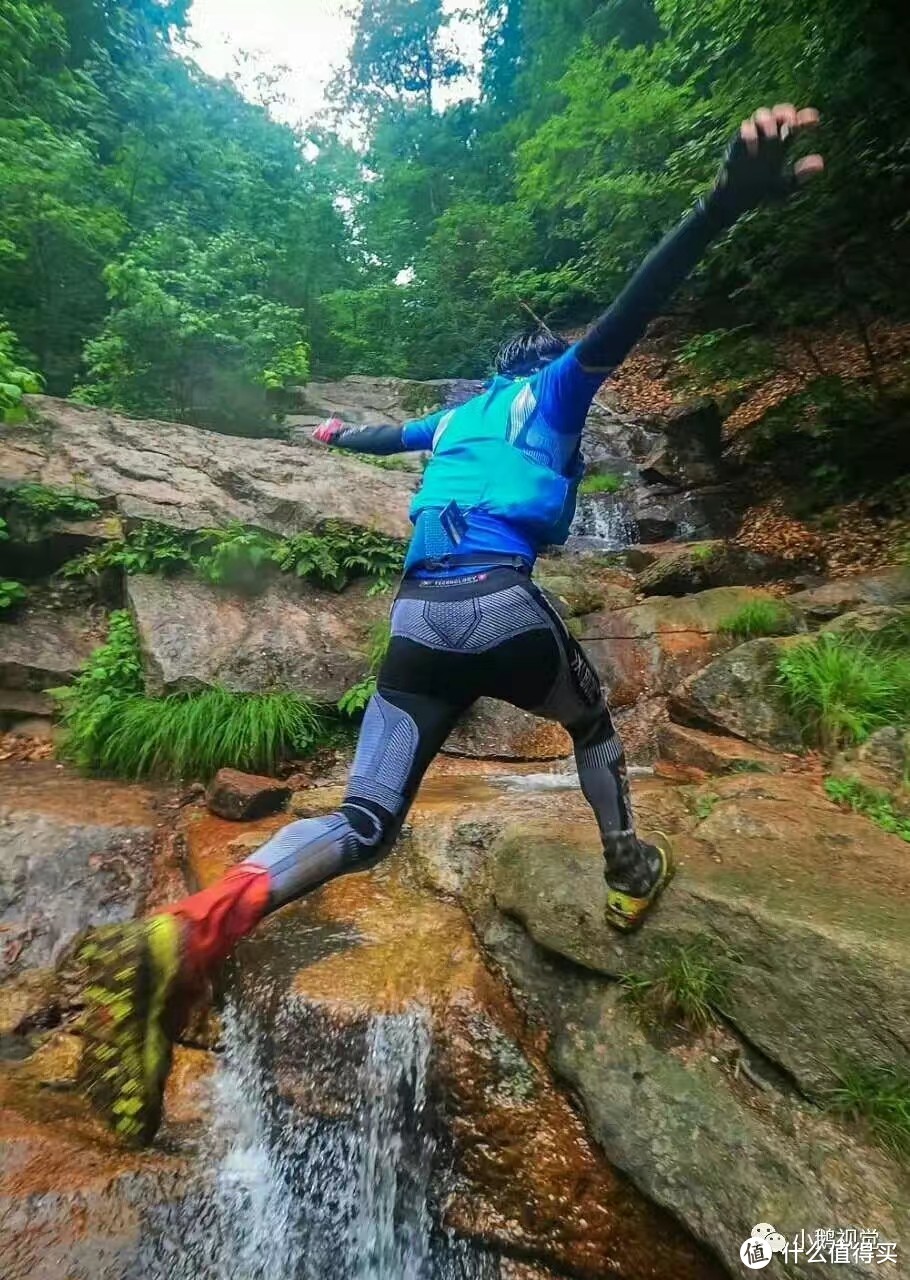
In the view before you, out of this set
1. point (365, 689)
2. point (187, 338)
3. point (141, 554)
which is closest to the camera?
point (365, 689)

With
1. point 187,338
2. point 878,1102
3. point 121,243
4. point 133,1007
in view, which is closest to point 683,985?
point 878,1102

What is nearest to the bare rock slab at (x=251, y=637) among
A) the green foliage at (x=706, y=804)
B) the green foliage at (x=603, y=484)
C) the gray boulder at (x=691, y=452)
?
the green foliage at (x=706, y=804)

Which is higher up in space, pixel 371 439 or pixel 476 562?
pixel 371 439

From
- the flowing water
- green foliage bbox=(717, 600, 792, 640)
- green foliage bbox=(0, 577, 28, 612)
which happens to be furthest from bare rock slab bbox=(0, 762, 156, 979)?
green foliage bbox=(717, 600, 792, 640)

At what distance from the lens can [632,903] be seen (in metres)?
→ 2.49

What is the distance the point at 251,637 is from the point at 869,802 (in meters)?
4.25

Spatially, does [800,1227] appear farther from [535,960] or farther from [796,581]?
[796,581]

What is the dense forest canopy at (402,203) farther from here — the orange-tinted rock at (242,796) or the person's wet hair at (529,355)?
the person's wet hair at (529,355)

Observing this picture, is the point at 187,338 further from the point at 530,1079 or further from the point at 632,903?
the point at 530,1079

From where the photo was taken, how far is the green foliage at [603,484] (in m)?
10.4

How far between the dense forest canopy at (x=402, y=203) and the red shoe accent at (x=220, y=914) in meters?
4.52

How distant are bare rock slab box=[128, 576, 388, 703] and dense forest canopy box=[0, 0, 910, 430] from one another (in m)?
1.83

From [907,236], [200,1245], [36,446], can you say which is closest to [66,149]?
[36,446]

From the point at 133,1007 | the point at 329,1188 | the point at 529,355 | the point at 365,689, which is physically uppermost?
the point at 529,355
